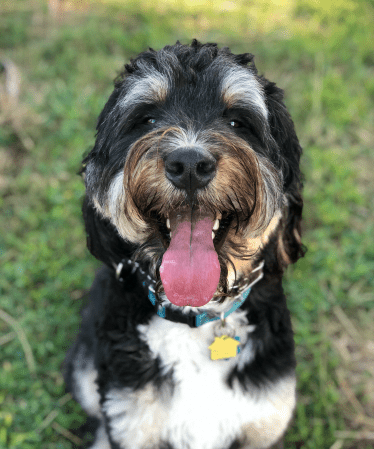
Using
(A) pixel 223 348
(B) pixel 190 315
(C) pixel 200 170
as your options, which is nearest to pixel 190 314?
(B) pixel 190 315

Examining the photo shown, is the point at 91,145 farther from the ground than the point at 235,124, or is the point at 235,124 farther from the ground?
the point at 235,124

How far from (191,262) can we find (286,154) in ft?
2.25

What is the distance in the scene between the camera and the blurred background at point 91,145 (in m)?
3.09

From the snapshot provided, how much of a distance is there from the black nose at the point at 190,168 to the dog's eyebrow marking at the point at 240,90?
376 millimetres

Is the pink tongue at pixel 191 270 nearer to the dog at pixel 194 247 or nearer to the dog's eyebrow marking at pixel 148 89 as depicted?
the dog at pixel 194 247

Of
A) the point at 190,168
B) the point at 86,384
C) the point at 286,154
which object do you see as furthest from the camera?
the point at 86,384

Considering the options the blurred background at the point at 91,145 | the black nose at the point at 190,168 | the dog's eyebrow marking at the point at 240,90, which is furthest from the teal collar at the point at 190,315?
the blurred background at the point at 91,145

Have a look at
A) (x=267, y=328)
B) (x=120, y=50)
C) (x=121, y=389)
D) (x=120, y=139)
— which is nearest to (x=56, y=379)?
(x=121, y=389)

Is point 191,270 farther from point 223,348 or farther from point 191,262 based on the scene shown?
point 223,348

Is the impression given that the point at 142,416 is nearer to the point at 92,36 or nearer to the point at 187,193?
the point at 187,193

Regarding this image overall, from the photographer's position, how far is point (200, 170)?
1.74 meters

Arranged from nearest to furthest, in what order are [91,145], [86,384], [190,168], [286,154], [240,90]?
[190,168], [240,90], [286,154], [86,384], [91,145]

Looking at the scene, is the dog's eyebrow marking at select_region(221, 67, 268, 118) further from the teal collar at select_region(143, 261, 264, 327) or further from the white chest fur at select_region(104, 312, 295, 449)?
the white chest fur at select_region(104, 312, 295, 449)

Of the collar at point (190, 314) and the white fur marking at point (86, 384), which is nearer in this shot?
the collar at point (190, 314)
